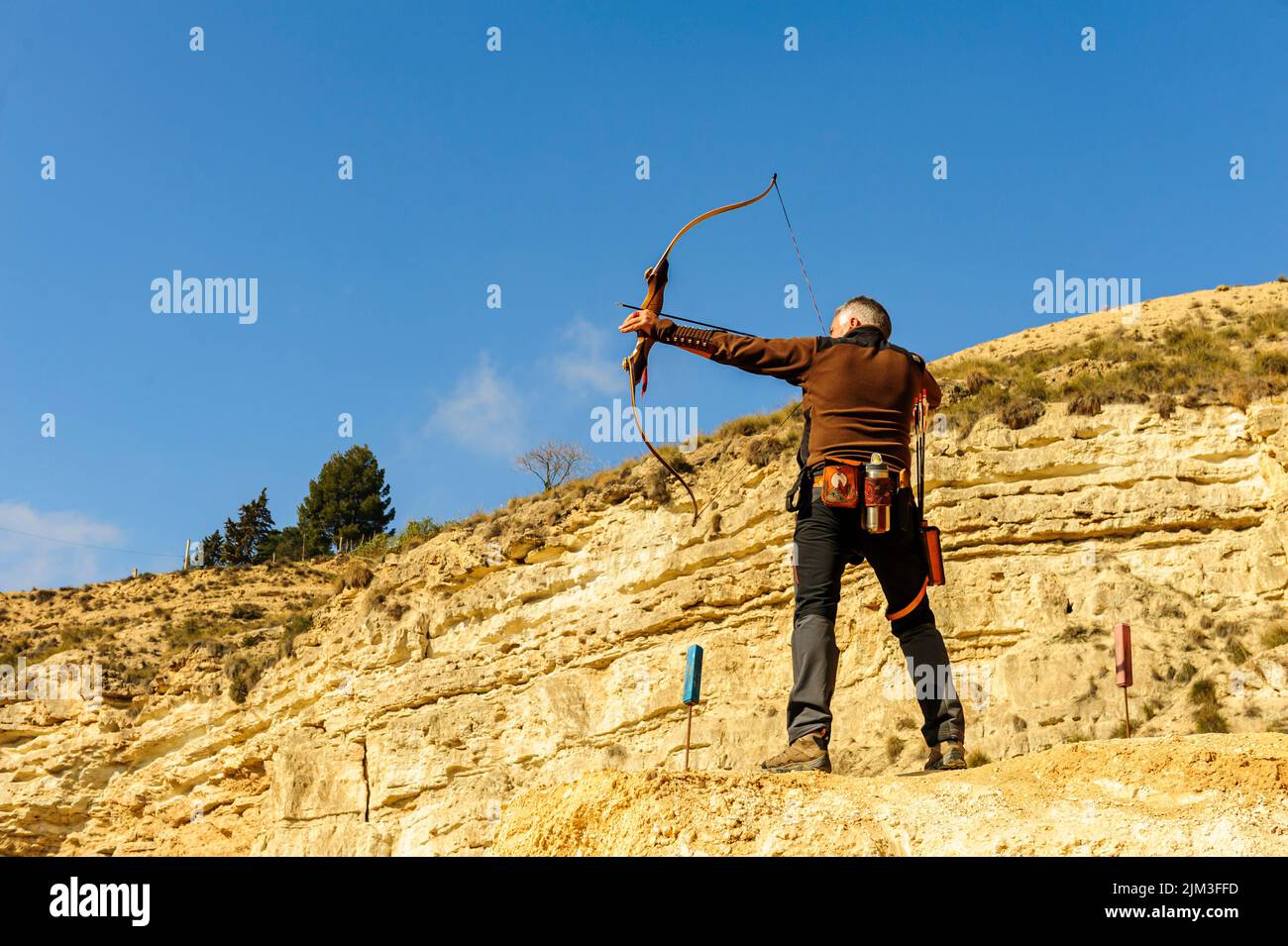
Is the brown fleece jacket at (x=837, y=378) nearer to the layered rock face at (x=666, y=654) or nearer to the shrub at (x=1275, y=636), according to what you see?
the layered rock face at (x=666, y=654)

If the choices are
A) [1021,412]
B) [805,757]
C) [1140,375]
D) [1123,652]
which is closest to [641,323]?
[805,757]

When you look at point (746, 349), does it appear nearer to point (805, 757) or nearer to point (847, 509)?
point (847, 509)

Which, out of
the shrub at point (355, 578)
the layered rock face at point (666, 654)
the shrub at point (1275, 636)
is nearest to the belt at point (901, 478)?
the layered rock face at point (666, 654)

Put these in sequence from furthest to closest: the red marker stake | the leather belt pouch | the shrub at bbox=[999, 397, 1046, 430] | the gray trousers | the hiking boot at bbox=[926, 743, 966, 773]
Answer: the shrub at bbox=[999, 397, 1046, 430]
the red marker stake
the leather belt pouch
the hiking boot at bbox=[926, 743, 966, 773]
the gray trousers

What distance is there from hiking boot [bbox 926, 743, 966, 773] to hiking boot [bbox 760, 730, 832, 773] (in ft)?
2.32

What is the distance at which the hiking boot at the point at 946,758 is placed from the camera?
23.5 feet

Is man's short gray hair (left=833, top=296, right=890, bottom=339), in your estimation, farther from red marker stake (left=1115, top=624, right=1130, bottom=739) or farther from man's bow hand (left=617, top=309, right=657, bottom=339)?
red marker stake (left=1115, top=624, right=1130, bottom=739)

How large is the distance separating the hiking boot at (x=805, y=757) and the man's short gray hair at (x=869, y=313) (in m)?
2.57

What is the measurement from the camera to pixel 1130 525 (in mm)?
16156

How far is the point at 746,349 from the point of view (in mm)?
7473

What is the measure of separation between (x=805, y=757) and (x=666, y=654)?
11774mm

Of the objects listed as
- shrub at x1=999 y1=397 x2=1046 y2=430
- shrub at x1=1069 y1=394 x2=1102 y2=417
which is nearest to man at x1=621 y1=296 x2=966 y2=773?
shrub at x1=1069 y1=394 x2=1102 y2=417

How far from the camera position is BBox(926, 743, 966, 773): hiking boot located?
716cm
